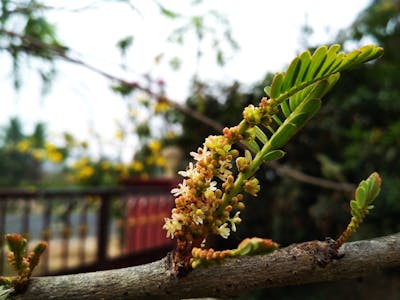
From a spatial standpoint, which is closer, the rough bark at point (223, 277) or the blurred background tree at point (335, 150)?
the rough bark at point (223, 277)

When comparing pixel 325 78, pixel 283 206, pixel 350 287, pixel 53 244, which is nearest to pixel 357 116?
pixel 283 206

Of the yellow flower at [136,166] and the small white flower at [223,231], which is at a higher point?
the yellow flower at [136,166]

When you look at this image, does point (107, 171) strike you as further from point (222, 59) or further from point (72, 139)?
point (222, 59)

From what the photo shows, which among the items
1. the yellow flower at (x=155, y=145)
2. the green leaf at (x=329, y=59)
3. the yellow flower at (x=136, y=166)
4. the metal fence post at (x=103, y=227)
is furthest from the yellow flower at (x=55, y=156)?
the green leaf at (x=329, y=59)

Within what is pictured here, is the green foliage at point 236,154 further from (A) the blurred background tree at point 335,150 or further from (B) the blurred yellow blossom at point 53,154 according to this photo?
(B) the blurred yellow blossom at point 53,154

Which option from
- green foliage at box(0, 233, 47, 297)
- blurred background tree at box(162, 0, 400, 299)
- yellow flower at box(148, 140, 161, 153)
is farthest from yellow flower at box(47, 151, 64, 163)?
green foliage at box(0, 233, 47, 297)

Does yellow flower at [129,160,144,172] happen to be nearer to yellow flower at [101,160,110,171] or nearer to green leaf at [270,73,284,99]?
yellow flower at [101,160,110,171]
